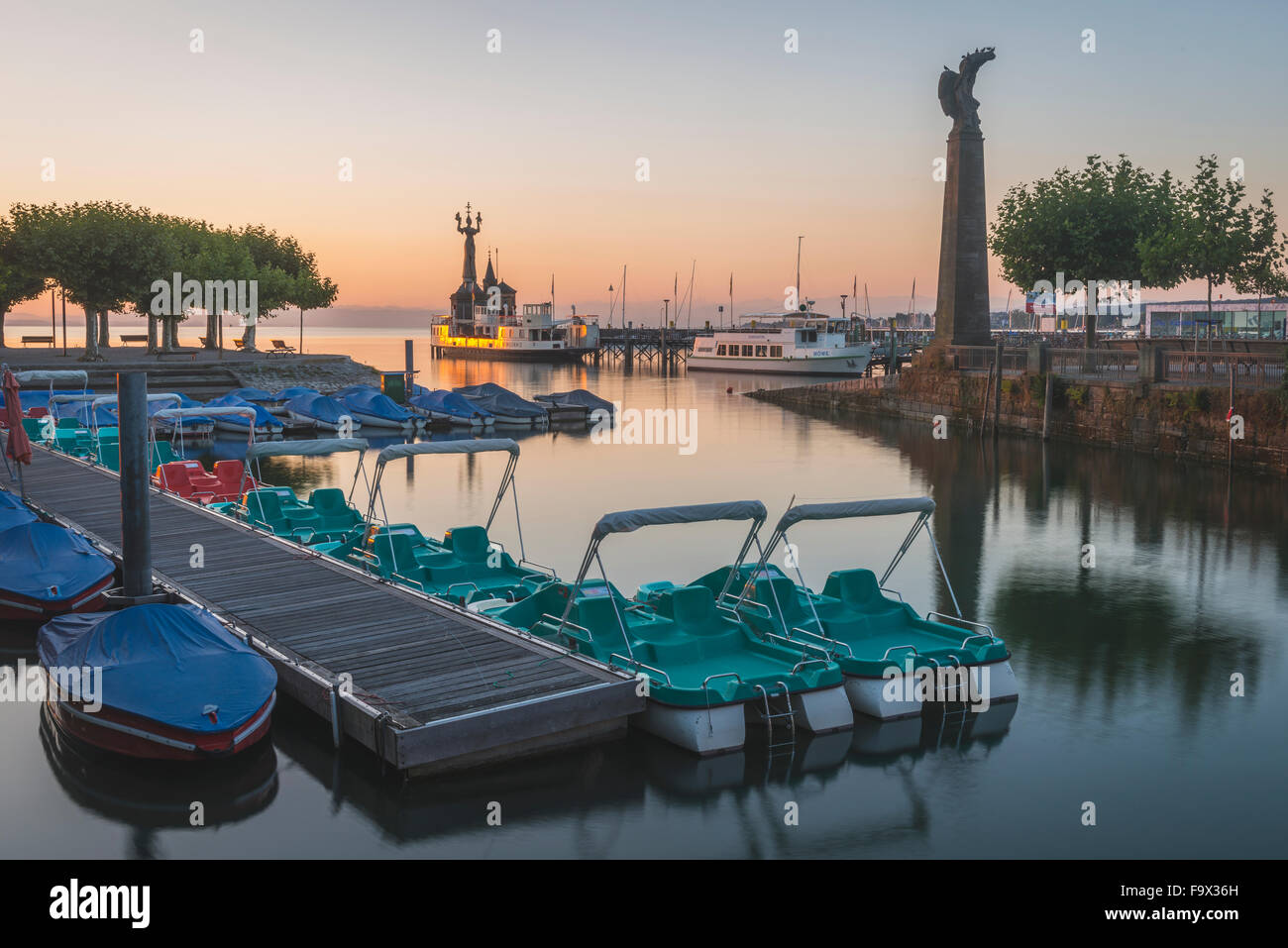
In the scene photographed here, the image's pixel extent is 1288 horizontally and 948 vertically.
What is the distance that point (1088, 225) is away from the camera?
180 ft

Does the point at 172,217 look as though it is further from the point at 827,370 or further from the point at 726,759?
the point at 726,759

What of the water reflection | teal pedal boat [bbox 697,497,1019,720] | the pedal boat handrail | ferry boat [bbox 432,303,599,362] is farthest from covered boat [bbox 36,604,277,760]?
ferry boat [bbox 432,303,599,362]

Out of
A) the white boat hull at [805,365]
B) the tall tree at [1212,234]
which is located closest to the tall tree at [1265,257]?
the tall tree at [1212,234]

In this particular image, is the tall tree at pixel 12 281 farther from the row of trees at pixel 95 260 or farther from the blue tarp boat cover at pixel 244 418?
the blue tarp boat cover at pixel 244 418

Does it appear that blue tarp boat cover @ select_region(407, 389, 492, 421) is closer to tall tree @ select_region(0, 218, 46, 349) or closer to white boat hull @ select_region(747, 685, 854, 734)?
tall tree @ select_region(0, 218, 46, 349)

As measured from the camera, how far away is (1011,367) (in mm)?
52281

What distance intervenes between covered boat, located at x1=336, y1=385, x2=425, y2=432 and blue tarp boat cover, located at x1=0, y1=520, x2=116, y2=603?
3631 cm

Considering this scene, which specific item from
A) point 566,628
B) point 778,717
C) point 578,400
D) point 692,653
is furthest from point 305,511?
point 578,400

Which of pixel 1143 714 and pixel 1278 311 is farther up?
pixel 1278 311

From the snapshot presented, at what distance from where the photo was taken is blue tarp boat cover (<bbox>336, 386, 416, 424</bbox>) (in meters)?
55.8

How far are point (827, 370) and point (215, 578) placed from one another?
84.6m

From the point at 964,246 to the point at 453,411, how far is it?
25.4 m

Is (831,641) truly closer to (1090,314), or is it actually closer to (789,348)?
(1090,314)

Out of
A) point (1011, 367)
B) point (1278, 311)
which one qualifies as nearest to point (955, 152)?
point (1011, 367)
